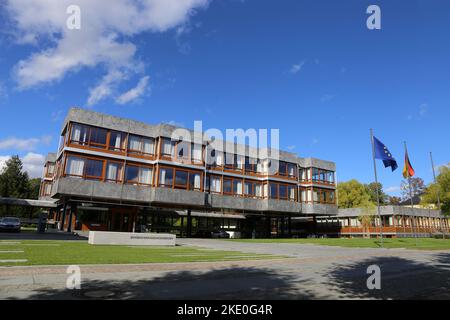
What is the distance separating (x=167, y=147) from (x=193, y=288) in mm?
28858

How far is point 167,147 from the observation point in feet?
120

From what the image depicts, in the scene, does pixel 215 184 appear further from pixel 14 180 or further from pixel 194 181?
pixel 14 180

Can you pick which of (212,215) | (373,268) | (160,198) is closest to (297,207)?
(212,215)

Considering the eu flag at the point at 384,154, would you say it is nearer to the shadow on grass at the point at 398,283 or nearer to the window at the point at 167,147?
the shadow on grass at the point at 398,283

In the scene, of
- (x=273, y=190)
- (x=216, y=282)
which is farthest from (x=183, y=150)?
(x=216, y=282)

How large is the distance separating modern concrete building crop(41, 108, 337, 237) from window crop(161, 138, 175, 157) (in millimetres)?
106

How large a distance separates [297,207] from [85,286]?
39.9 m

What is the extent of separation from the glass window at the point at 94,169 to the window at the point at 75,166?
A: 0.55 m

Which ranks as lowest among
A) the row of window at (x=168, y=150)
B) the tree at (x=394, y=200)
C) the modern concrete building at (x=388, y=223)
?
the modern concrete building at (x=388, y=223)

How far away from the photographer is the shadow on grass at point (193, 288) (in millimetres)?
7543

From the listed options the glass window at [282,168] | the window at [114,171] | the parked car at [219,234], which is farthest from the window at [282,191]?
the window at [114,171]

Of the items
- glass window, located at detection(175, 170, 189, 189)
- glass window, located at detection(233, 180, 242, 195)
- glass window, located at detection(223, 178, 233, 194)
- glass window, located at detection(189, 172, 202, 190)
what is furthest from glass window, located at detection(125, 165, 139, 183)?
glass window, located at detection(233, 180, 242, 195)
